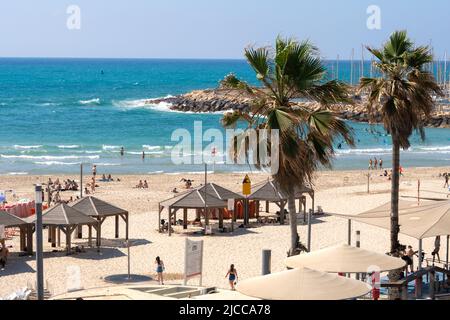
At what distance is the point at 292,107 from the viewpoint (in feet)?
40.1

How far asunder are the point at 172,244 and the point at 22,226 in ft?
14.8

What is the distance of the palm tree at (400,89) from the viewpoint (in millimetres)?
15484

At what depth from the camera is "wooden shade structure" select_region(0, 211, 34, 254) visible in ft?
67.2

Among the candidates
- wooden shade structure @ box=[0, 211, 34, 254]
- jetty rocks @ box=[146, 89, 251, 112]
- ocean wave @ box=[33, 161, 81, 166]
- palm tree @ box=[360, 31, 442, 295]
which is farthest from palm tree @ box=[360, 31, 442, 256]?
jetty rocks @ box=[146, 89, 251, 112]

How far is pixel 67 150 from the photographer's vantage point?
62.3 m

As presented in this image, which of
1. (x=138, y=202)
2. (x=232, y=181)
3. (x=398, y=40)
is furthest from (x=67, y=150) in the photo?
(x=398, y=40)

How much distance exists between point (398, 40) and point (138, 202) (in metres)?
18.7

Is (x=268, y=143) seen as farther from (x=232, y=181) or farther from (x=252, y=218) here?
(x=232, y=181)

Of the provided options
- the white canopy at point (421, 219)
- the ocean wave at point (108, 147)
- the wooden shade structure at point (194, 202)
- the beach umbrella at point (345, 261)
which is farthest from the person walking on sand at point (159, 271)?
the ocean wave at point (108, 147)

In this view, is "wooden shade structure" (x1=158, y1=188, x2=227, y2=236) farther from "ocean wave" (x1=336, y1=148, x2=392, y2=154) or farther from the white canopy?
"ocean wave" (x1=336, y1=148, x2=392, y2=154)

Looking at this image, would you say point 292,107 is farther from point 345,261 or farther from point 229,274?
point 229,274

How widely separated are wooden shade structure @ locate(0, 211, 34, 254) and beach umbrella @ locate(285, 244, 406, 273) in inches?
433

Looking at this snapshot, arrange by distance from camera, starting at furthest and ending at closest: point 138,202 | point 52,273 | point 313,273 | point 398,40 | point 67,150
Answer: point 67,150, point 138,202, point 52,273, point 398,40, point 313,273

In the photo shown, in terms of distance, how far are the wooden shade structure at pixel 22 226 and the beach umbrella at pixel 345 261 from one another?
11000 mm
